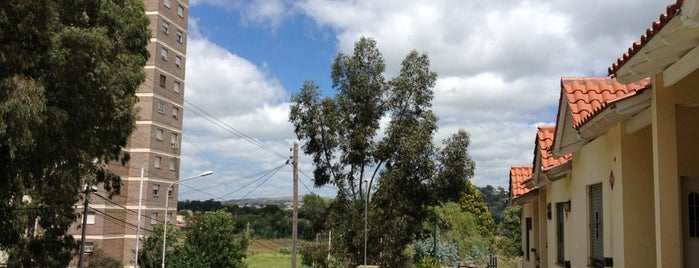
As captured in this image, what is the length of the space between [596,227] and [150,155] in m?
47.5

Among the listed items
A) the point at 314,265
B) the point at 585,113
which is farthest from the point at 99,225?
the point at 585,113

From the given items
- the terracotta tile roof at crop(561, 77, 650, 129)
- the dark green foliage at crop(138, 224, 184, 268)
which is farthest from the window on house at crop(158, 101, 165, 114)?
the terracotta tile roof at crop(561, 77, 650, 129)

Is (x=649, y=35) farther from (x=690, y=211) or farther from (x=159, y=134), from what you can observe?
(x=159, y=134)

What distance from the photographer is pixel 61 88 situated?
45.0ft

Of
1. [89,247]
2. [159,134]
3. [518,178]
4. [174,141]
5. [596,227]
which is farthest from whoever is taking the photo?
[174,141]

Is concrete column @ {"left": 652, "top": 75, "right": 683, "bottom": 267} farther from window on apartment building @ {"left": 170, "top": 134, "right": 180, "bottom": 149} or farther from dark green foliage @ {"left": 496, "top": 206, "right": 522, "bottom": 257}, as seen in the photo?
window on apartment building @ {"left": 170, "top": 134, "right": 180, "bottom": 149}

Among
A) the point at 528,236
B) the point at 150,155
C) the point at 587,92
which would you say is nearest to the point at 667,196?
the point at 587,92

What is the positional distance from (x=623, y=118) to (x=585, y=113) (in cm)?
181

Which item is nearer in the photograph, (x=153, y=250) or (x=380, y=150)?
(x=380, y=150)

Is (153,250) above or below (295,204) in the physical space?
below

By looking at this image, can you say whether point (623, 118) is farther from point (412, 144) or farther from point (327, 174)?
point (327, 174)

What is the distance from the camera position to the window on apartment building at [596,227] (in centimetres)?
905

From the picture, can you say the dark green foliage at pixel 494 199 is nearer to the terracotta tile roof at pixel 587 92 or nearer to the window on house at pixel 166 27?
the window on house at pixel 166 27

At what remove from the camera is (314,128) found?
1017 inches
